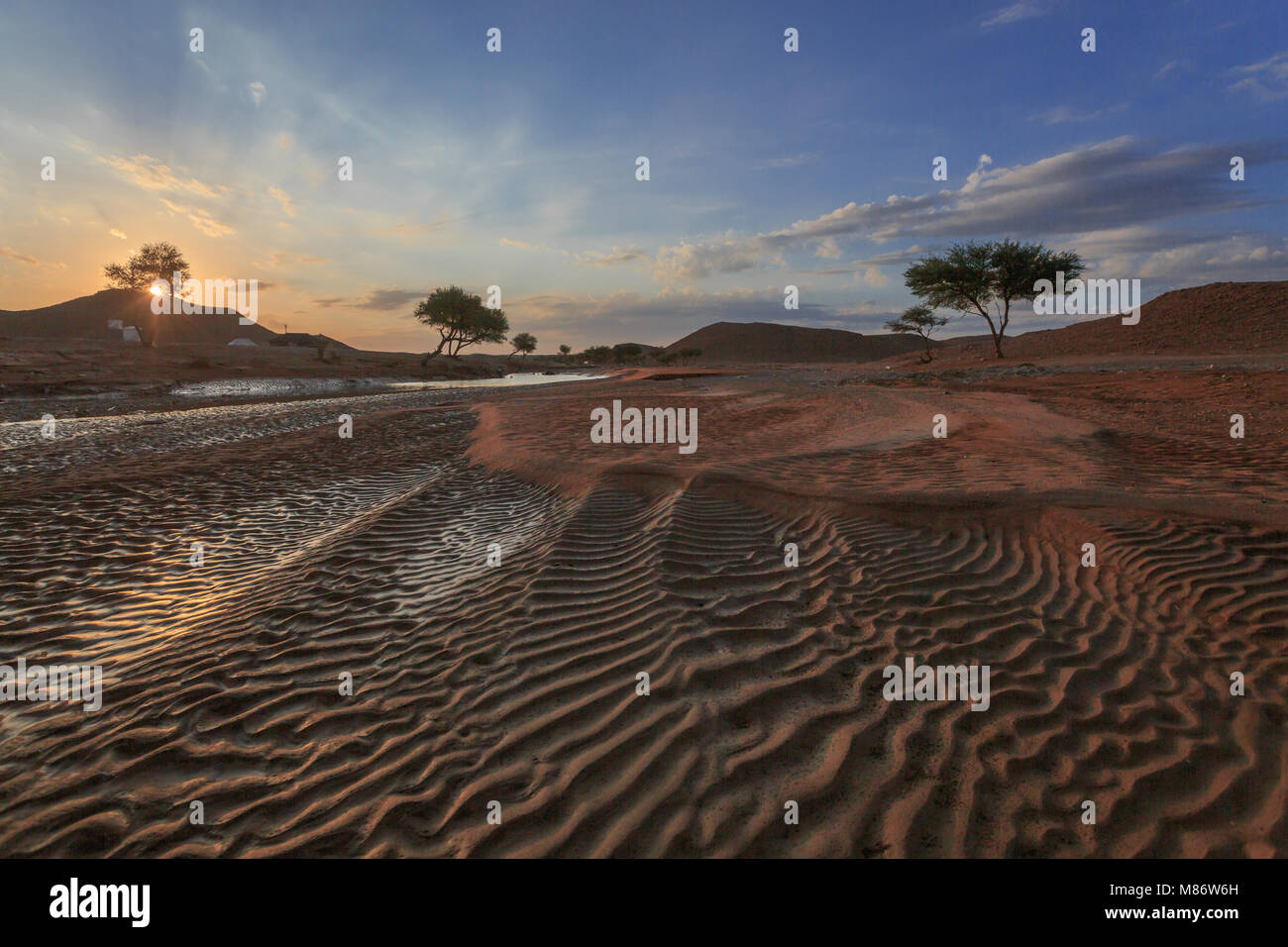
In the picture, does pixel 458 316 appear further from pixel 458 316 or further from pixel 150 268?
pixel 150 268

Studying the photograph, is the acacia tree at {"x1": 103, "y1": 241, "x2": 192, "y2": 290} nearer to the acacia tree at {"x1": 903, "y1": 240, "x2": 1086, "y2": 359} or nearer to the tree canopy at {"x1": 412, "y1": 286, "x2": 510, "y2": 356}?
the tree canopy at {"x1": 412, "y1": 286, "x2": 510, "y2": 356}

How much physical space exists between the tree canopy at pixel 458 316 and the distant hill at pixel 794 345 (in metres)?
61.2

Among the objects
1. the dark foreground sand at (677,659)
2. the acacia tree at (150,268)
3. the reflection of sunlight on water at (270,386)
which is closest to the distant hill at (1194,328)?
the dark foreground sand at (677,659)

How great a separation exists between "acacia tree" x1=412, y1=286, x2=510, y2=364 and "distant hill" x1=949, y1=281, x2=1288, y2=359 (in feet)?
154

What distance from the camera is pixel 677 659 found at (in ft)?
12.6

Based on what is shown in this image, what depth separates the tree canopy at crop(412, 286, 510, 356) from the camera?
5625 centimetres

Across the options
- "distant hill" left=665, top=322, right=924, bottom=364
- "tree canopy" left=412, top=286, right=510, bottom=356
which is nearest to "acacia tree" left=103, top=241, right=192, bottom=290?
"tree canopy" left=412, top=286, right=510, bottom=356

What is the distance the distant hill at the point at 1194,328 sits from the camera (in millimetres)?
31641

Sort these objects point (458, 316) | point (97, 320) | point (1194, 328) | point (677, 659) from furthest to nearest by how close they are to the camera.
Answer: point (97, 320)
point (458, 316)
point (1194, 328)
point (677, 659)

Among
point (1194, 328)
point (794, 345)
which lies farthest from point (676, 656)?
point (794, 345)

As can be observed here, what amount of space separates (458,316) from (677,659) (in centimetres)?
5864

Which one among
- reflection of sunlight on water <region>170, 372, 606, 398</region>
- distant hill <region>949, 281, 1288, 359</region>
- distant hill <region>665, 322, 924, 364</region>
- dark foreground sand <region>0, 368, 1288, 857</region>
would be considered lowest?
dark foreground sand <region>0, 368, 1288, 857</region>
